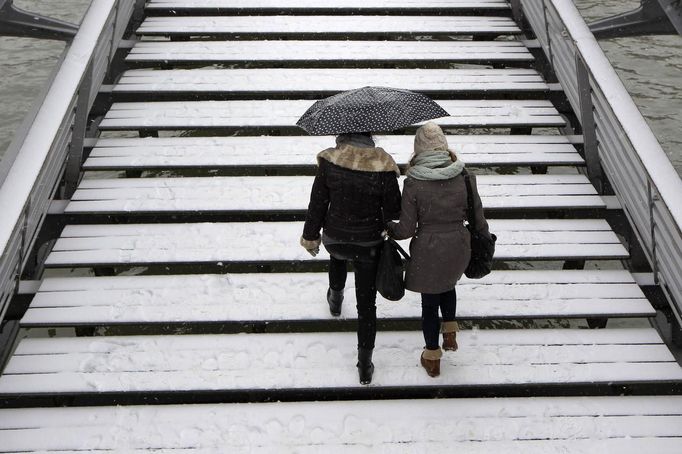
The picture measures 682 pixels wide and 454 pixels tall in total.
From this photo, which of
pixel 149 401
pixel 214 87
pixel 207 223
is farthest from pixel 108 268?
pixel 214 87

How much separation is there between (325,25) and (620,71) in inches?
198

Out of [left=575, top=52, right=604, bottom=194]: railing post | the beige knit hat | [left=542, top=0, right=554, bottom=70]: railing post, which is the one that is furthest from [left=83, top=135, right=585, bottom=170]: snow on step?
the beige knit hat

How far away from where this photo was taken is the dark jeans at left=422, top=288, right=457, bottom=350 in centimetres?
342

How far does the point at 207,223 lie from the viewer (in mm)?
4746

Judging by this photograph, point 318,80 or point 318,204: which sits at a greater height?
point 318,204

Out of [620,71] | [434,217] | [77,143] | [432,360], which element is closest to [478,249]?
[434,217]

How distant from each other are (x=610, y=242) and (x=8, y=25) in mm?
5172

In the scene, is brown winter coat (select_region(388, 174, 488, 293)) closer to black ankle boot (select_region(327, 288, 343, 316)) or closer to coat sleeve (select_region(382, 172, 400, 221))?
coat sleeve (select_region(382, 172, 400, 221))

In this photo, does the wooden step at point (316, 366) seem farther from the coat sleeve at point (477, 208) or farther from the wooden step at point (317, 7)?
the wooden step at point (317, 7)

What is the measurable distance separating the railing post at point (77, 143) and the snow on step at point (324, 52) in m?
1.46

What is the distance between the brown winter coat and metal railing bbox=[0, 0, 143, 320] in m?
2.24

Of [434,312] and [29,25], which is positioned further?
[29,25]

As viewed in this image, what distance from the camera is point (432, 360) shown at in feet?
11.9

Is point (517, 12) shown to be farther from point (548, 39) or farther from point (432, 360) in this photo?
point (432, 360)
